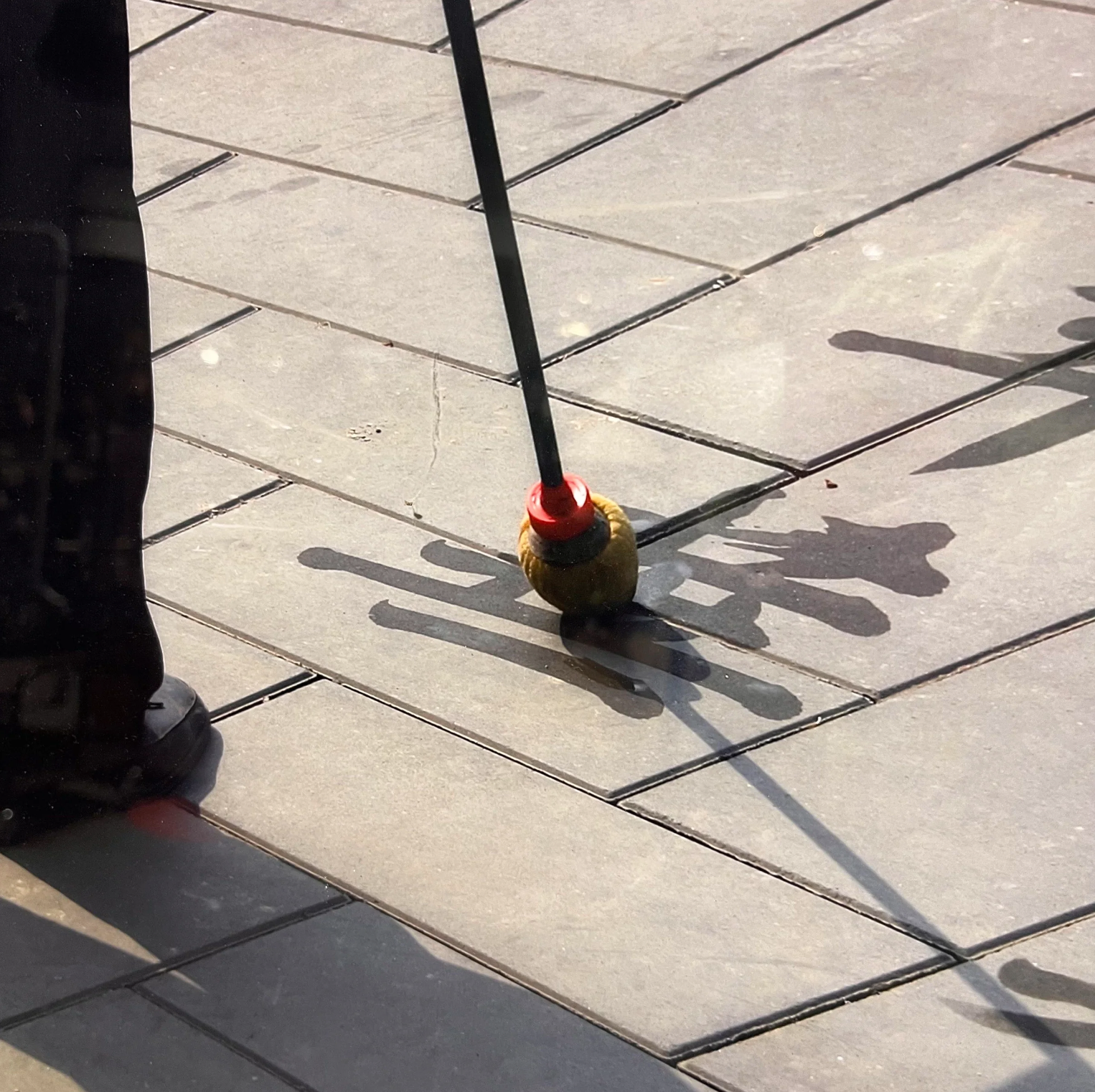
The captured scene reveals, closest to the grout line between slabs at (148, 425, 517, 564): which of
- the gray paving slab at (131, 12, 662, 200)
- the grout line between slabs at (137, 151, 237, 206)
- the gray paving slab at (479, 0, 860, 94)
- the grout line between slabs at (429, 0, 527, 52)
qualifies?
the gray paving slab at (131, 12, 662, 200)

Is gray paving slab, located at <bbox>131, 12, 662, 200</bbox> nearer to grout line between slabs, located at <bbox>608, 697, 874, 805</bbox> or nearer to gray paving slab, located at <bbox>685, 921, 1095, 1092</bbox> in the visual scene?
grout line between slabs, located at <bbox>608, 697, 874, 805</bbox>

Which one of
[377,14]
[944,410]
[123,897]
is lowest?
[123,897]

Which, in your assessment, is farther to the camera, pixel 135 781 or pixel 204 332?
pixel 204 332

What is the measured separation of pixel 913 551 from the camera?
3.53 m

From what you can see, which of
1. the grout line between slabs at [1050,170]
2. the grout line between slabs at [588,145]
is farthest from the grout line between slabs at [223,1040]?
the grout line between slabs at [1050,170]

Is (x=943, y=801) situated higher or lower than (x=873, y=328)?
lower

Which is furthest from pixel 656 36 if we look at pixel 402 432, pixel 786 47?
pixel 402 432

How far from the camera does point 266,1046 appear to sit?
2.61 metres

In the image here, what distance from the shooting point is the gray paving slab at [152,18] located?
6.64 metres

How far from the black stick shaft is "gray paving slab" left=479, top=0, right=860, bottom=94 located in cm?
248

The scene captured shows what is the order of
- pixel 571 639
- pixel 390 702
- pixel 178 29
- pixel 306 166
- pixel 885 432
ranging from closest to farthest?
pixel 390 702 → pixel 571 639 → pixel 885 432 → pixel 306 166 → pixel 178 29

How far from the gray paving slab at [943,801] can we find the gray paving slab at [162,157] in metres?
3.35

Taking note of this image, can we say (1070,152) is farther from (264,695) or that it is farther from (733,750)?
(264,695)

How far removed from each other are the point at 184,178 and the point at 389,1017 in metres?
3.62
